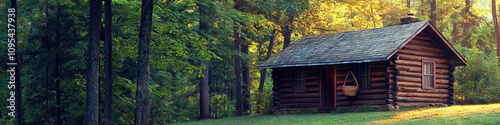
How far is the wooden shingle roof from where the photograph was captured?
23439 mm

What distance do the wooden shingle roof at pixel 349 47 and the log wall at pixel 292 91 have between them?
3.06 ft

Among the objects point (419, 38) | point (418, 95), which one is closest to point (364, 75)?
point (418, 95)

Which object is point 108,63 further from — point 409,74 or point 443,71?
point 443,71

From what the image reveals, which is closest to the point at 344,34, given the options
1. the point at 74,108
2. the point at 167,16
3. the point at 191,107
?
the point at 167,16

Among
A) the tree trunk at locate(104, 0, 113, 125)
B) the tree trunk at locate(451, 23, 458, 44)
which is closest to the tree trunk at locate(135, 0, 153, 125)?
the tree trunk at locate(104, 0, 113, 125)

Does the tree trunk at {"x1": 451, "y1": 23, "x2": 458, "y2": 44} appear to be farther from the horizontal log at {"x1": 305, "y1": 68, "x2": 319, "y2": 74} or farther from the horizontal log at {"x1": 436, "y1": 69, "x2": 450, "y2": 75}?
the horizontal log at {"x1": 305, "y1": 68, "x2": 319, "y2": 74}

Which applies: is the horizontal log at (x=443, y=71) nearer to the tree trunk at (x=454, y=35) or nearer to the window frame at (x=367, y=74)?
the window frame at (x=367, y=74)

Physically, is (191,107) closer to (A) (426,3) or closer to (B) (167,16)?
(A) (426,3)

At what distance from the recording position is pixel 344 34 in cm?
2884

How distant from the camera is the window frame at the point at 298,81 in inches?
1086

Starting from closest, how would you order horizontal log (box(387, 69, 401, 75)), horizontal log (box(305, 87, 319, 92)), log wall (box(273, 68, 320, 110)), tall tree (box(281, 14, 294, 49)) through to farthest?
horizontal log (box(387, 69, 401, 75)), horizontal log (box(305, 87, 319, 92)), log wall (box(273, 68, 320, 110)), tall tree (box(281, 14, 294, 49))

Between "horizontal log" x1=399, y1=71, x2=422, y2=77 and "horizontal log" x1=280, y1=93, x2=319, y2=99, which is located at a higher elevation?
"horizontal log" x1=399, y1=71, x2=422, y2=77

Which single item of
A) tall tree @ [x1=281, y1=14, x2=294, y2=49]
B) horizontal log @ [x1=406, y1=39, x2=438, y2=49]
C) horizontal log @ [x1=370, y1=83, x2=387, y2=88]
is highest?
tall tree @ [x1=281, y1=14, x2=294, y2=49]

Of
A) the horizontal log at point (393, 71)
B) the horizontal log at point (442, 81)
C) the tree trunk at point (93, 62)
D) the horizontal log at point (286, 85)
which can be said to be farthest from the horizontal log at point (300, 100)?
the tree trunk at point (93, 62)
